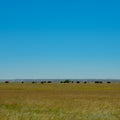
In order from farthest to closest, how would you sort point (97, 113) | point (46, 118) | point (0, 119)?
1. point (97, 113)
2. point (46, 118)
3. point (0, 119)

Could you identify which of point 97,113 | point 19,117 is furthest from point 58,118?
point 97,113

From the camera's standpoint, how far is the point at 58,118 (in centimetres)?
2880

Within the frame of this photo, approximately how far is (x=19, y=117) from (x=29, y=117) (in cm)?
76

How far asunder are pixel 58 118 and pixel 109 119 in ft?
12.7

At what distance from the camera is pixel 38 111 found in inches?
1356

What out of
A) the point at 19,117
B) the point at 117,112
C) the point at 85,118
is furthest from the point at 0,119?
the point at 117,112

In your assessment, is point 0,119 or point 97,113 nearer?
point 0,119

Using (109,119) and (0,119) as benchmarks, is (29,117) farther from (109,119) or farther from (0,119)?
(109,119)

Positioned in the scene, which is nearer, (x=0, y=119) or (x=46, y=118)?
(x=0, y=119)

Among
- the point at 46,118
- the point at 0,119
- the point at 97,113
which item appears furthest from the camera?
the point at 97,113

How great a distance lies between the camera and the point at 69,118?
2908cm

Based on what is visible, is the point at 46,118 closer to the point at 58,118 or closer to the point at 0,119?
the point at 58,118

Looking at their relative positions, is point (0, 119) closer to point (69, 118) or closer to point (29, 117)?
point (29, 117)

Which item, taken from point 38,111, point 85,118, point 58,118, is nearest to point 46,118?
point 58,118
